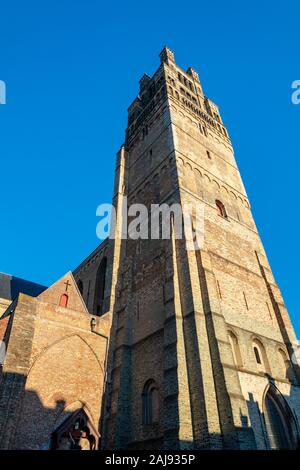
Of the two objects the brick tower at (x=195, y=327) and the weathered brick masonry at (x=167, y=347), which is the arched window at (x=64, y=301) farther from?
the brick tower at (x=195, y=327)

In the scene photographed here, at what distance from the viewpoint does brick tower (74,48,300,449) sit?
1154 centimetres

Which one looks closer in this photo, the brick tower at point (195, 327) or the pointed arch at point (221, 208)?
the brick tower at point (195, 327)

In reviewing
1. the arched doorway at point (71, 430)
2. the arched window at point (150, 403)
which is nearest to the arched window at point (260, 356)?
the arched window at point (150, 403)

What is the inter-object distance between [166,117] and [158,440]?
2058 cm

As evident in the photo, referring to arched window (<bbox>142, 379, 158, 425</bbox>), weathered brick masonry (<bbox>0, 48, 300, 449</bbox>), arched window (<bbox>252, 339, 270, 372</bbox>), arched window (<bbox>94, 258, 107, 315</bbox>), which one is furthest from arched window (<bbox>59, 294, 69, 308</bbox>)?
arched window (<bbox>252, 339, 270, 372</bbox>)

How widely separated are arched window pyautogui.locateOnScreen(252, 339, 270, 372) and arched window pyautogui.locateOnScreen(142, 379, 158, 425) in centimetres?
462

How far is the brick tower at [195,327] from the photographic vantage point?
11.5 meters

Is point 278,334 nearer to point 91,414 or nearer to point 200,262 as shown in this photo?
point 200,262

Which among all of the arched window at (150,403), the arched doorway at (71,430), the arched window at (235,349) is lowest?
the arched doorway at (71,430)

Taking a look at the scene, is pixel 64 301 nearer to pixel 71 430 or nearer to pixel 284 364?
pixel 71 430

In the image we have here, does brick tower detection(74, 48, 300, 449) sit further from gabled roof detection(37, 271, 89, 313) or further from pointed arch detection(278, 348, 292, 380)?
gabled roof detection(37, 271, 89, 313)

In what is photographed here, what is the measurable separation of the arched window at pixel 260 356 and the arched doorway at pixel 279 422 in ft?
3.00
